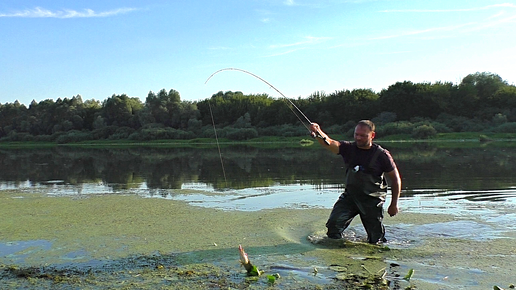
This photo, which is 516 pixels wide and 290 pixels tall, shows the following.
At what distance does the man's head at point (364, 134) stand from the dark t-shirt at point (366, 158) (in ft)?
0.34

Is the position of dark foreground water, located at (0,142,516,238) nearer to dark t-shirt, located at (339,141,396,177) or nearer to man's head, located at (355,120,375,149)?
dark t-shirt, located at (339,141,396,177)

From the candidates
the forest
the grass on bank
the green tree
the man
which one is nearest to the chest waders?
the man

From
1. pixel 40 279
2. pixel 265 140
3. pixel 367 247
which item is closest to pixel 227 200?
pixel 367 247

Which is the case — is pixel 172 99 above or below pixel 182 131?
above

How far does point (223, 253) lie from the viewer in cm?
635

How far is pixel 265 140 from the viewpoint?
216 feet

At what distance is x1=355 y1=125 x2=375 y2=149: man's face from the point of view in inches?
267

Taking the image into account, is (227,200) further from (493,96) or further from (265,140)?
(493,96)

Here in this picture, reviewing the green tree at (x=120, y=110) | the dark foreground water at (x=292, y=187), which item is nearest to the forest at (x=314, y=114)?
the green tree at (x=120, y=110)

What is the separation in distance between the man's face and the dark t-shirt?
105mm

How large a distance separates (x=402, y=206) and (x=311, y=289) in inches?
247

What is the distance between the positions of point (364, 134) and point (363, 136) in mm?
34

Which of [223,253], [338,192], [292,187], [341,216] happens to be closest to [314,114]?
[292,187]

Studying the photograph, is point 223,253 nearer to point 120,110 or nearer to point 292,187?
point 292,187
